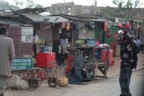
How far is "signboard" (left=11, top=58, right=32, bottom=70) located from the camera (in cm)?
1033

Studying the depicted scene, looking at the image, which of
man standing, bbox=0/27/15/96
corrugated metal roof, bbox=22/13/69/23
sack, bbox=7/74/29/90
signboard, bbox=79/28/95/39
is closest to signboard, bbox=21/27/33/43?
corrugated metal roof, bbox=22/13/69/23

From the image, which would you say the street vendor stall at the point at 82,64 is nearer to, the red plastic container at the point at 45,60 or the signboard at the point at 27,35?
the red plastic container at the point at 45,60

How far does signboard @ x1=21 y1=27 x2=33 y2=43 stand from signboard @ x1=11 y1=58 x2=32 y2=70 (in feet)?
18.0

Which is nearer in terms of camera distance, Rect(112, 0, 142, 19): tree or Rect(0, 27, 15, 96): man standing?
Rect(0, 27, 15, 96): man standing

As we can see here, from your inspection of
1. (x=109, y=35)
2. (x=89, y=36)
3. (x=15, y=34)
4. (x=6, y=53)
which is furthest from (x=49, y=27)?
(x=6, y=53)

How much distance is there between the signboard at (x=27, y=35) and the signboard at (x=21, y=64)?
5.48 meters

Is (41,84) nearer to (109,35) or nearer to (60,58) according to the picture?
(60,58)

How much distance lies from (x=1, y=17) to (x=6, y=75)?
8219 millimetres

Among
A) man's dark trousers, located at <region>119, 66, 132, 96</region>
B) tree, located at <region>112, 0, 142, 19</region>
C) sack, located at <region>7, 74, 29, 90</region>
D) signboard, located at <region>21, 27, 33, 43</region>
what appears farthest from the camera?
tree, located at <region>112, 0, 142, 19</region>

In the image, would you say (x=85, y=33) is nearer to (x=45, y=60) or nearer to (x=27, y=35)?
(x=27, y=35)

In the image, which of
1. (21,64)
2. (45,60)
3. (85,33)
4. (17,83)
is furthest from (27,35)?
(85,33)

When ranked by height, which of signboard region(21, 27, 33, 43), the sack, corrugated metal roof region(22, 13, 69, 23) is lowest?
the sack

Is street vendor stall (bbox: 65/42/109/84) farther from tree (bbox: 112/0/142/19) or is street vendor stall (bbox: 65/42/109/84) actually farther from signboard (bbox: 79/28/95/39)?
tree (bbox: 112/0/142/19)

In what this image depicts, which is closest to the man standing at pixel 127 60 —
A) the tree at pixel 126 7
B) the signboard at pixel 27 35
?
the signboard at pixel 27 35
